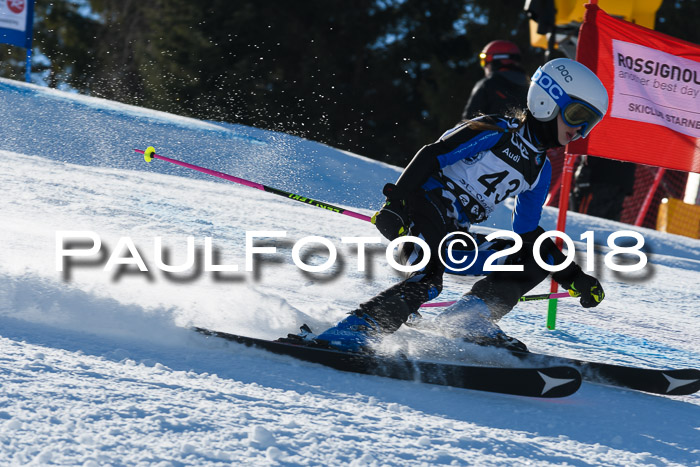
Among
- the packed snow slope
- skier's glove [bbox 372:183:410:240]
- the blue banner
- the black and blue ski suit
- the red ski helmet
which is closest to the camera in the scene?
the packed snow slope

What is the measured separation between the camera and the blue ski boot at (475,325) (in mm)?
3219

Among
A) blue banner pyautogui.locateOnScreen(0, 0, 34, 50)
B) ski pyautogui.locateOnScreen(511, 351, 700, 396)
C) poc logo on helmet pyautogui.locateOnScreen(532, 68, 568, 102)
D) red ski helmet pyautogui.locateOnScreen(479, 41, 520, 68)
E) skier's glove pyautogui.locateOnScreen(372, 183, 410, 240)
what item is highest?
blue banner pyautogui.locateOnScreen(0, 0, 34, 50)

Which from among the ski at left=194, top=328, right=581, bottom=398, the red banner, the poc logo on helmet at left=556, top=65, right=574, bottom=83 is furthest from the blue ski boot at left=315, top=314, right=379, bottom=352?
the red banner

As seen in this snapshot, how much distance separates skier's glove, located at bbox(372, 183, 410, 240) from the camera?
2938 mm

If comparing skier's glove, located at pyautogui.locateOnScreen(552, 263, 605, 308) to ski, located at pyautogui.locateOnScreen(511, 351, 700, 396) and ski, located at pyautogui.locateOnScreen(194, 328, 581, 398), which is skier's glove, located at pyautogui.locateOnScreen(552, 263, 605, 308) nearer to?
ski, located at pyautogui.locateOnScreen(511, 351, 700, 396)

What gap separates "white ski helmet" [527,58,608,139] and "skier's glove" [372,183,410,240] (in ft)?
2.37

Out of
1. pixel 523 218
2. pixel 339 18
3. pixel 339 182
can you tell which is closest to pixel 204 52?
pixel 339 18

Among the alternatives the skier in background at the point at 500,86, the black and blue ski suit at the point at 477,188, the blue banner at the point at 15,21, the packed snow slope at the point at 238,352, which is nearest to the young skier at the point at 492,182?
the black and blue ski suit at the point at 477,188

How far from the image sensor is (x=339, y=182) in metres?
8.08

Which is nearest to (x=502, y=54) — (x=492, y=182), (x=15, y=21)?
(x=492, y=182)

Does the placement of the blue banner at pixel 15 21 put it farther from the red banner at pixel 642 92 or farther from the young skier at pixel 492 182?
the young skier at pixel 492 182

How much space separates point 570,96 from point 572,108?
5 centimetres

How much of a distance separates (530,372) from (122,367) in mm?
1343

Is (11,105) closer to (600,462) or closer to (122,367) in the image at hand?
(122,367)
